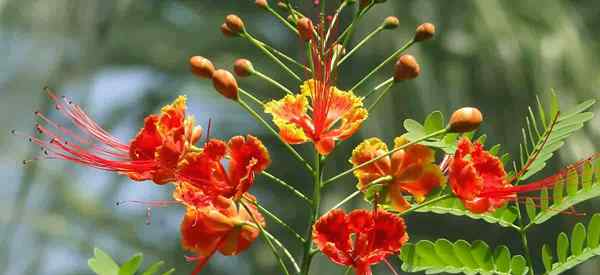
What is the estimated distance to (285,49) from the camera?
4988 mm

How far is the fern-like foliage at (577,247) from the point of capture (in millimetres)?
1092

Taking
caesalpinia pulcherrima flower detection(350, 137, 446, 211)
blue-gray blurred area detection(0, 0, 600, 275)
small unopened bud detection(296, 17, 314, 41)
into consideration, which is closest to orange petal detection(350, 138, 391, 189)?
caesalpinia pulcherrima flower detection(350, 137, 446, 211)

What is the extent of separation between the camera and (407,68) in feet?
3.43

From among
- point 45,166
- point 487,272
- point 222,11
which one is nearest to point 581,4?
point 222,11

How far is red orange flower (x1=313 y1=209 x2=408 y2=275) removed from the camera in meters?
0.96

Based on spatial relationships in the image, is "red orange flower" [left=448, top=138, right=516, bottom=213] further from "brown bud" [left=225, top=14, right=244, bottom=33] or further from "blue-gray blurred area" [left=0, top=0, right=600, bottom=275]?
"blue-gray blurred area" [left=0, top=0, right=600, bottom=275]

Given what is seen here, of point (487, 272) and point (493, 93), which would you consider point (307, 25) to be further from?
point (493, 93)

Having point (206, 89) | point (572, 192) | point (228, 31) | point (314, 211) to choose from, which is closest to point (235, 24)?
point (228, 31)

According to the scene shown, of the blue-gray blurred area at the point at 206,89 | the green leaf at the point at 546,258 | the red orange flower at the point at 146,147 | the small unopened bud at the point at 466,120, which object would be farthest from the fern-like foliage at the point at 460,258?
the blue-gray blurred area at the point at 206,89

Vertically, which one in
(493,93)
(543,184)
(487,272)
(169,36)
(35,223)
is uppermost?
(543,184)

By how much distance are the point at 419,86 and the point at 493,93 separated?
0.31 metres

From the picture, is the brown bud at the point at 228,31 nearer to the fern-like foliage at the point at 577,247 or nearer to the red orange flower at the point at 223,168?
the red orange flower at the point at 223,168

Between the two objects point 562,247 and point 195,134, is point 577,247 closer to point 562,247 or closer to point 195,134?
point 562,247

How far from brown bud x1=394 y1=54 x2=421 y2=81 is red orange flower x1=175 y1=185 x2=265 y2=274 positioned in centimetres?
18
